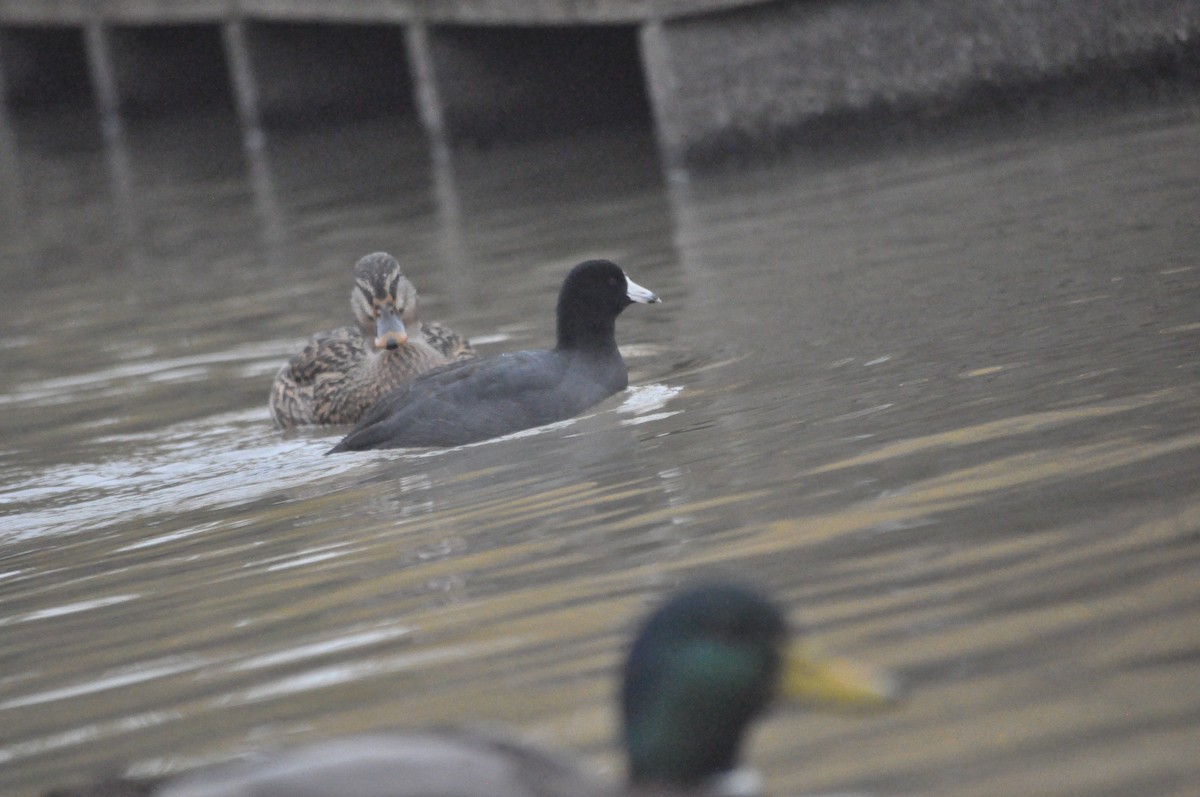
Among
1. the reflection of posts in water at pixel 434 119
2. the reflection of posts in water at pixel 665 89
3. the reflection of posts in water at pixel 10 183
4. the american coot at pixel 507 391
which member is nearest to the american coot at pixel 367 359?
the american coot at pixel 507 391

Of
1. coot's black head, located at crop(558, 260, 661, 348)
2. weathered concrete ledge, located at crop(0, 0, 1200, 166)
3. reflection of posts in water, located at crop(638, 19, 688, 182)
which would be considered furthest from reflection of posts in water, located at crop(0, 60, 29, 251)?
coot's black head, located at crop(558, 260, 661, 348)

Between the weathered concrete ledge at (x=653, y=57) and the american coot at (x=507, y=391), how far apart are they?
5.77m

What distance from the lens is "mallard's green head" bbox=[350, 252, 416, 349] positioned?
9.05 metres

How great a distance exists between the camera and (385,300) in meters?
9.20

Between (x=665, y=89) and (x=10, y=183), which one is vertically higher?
(x=10, y=183)

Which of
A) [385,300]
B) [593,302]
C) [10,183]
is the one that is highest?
[10,183]

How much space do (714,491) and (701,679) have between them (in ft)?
9.34

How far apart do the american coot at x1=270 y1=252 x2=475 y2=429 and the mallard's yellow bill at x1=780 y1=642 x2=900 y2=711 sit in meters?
5.99

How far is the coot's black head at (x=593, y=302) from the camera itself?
845cm

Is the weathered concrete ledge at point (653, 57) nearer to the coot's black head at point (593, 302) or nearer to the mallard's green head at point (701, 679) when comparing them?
the coot's black head at point (593, 302)

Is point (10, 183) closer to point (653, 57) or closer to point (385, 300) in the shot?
point (653, 57)

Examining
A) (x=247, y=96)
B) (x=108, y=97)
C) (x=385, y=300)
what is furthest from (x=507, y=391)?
(x=108, y=97)

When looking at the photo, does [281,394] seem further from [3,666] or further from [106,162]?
[106,162]

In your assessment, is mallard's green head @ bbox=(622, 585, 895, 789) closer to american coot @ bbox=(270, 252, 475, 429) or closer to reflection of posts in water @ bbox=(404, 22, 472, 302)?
american coot @ bbox=(270, 252, 475, 429)
